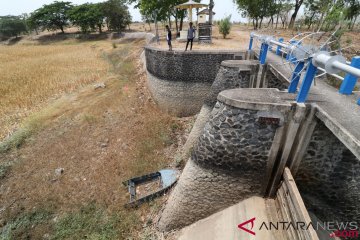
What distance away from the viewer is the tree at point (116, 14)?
4394 centimetres

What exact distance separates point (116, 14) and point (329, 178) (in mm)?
49927

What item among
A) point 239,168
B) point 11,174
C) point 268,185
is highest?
point 239,168

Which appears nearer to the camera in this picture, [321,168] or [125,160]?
[321,168]

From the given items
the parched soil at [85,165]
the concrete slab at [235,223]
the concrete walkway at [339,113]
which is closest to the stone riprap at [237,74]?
the concrete walkway at [339,113]

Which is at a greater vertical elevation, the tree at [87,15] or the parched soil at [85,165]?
the tree at [87,15]

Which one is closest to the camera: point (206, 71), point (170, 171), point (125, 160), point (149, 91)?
point (170, 171)

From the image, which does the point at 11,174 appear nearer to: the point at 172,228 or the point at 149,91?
A: the point at 172,228

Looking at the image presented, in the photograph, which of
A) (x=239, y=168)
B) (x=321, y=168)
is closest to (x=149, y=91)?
(x=239, y=168)

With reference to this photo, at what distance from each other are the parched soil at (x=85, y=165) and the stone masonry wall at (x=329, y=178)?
4597mm

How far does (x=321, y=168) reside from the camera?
4648 millimetres

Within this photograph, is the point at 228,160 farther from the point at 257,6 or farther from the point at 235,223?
the point at 257,6

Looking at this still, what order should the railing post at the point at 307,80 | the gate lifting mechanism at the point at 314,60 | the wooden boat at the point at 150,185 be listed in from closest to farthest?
the gate lifting mechanism at the point at 314,60 < the railing post at the point at 307,80 < the wooden boat at the point at 150,185

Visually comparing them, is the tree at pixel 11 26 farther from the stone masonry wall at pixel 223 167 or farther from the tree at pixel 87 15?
the stone masonry wall at pixel 223 167

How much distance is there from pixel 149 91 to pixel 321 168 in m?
12.6
